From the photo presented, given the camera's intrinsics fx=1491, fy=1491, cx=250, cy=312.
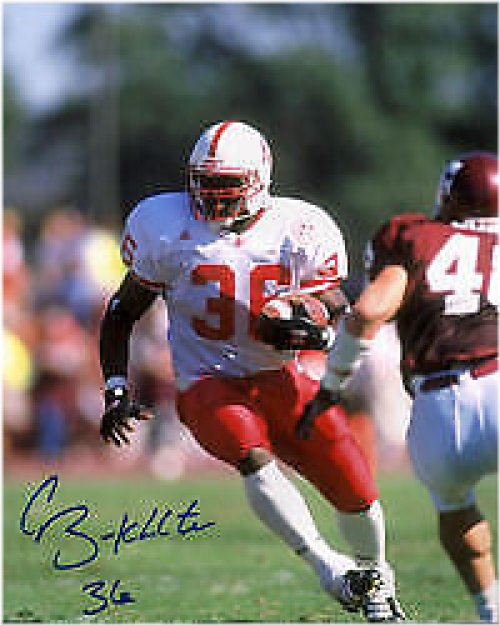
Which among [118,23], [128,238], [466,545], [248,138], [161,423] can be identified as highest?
[118,23]

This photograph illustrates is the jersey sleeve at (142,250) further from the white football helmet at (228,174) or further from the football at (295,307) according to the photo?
the football at (295,307)

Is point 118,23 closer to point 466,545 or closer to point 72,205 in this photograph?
point 72,205

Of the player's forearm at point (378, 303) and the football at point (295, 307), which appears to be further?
the football at point (295, 307)

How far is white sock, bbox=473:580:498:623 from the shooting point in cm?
440

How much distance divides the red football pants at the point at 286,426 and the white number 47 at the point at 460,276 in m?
0.74

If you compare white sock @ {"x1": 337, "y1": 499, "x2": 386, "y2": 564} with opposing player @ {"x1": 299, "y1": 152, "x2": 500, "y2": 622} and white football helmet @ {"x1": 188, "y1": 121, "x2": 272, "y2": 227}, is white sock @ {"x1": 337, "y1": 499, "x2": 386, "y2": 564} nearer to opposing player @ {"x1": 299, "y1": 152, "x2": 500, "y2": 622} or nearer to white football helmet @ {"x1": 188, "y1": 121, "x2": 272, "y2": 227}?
opposing player @ {"x1": 299, "y1": 152, "x2": 500, "y2": 622}

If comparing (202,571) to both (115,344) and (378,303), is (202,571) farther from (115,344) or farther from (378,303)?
(378,303)

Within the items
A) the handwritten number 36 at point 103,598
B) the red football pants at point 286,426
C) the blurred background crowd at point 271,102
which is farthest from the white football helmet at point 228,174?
the blurred background crowd at point 271,102

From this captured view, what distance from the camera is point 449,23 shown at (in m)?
35.3

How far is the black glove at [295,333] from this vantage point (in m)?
4.81

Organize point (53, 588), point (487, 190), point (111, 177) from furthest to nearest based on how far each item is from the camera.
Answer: point (111, 177), point (53, 588), point (487, 190)

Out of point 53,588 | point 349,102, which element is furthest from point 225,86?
point 53,588

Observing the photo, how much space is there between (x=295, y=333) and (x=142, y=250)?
605mm

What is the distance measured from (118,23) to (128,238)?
31.3 meters
